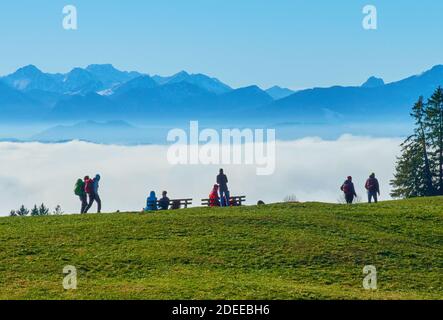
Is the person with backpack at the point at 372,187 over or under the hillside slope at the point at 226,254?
over

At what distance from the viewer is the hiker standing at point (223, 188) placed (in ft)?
152

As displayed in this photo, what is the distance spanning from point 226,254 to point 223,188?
1480cm

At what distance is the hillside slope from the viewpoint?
27.8 metres

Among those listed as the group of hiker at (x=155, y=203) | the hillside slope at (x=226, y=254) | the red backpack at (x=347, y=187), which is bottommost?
the hillside slope at (x=226, y=254)

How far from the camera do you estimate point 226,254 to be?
3322 centimetres

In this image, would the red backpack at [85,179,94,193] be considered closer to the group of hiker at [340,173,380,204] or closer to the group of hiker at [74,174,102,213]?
the group of hiker at [74,174,102,213]

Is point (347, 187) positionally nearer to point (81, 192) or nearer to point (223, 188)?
point (223, 188)

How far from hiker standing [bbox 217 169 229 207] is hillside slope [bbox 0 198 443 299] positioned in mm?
2751

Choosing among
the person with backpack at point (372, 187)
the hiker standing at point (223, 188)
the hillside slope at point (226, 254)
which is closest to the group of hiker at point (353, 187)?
the person with backpack at point (372, 187)

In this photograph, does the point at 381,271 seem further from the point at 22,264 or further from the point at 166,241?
the point at 22,264

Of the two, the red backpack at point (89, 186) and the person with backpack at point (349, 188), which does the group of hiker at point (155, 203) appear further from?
the person with backpack at point (349, 188)

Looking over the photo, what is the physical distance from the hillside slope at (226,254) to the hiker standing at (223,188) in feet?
9.03
